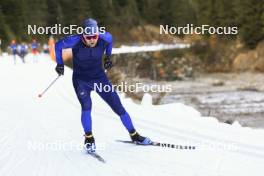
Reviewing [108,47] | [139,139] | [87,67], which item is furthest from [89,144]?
[108,47]

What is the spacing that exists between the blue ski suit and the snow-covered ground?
0.66 m

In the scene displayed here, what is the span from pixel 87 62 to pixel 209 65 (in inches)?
1906

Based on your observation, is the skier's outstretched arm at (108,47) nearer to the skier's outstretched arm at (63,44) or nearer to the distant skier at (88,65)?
the distant skier at (88,65)

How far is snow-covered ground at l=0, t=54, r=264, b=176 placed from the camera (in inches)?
268

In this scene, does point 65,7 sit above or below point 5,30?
above

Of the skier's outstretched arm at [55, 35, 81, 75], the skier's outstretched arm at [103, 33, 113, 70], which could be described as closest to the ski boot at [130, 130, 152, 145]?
the skier's outstretched arm at [103, 33, 113, 70]

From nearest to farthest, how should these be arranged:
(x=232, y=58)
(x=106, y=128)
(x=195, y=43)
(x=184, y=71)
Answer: (x=106, y=128)
(x=184, y=71)
(x=232, y=58)
(x=195, y=43)

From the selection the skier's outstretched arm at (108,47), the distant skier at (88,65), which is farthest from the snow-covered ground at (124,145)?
the skier's outstretched arm at (108,47)

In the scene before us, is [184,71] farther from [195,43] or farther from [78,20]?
[78,20]

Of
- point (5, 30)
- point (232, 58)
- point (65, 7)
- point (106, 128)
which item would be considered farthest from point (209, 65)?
point (106, 128)

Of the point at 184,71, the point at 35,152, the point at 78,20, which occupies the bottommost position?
the point at 35,152

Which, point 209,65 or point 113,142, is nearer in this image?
point 113,142

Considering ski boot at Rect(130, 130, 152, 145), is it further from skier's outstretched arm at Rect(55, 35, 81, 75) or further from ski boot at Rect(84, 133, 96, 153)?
skier's outstretched arm at Rect(55, 35, 81, 75)

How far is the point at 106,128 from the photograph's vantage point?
388 inches
